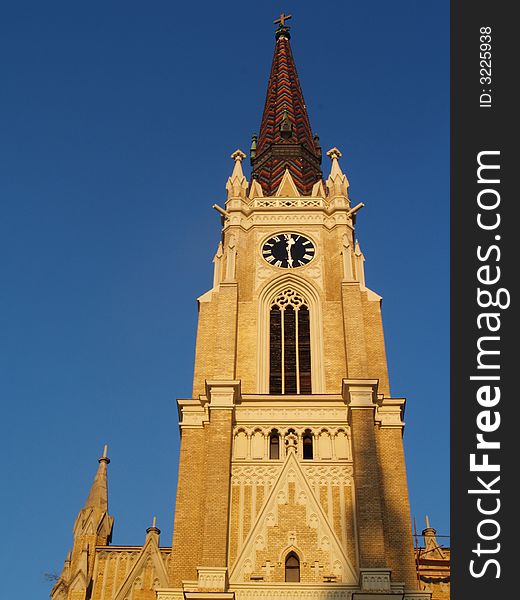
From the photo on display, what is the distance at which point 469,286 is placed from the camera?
63.3 feet

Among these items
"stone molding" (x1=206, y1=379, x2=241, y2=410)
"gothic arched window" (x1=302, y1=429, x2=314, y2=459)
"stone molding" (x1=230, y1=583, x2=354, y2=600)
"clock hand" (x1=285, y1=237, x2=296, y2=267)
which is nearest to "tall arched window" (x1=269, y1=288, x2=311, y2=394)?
"clock hand" (x1=285, y1=237, x2=296, y2=267)

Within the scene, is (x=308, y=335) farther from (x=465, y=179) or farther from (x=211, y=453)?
(x=465, y=179)

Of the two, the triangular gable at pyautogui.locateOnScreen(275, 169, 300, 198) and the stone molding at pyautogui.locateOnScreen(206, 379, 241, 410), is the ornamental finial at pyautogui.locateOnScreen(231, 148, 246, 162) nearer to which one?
the triangular gable at pyautogui.locateOnScreen(275, 169, 300, 198)

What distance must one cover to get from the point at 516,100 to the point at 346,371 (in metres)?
15.4

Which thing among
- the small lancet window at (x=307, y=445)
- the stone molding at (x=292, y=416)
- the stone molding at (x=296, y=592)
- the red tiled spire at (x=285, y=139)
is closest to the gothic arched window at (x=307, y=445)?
the small lancet window at (x=307, y=445)

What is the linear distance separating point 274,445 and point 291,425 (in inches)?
34.0

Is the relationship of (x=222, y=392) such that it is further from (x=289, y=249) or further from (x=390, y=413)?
(x=289, y=249)

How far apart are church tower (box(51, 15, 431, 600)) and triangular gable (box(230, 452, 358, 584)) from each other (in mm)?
40

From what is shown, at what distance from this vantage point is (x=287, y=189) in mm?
42812

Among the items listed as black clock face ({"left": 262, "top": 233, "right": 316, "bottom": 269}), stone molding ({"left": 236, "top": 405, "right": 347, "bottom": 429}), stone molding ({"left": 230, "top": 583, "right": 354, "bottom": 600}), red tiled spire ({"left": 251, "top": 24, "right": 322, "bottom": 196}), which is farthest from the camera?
red tiled spire ({"left": 251, "top": 24, "right": 322, "bottom": 196})

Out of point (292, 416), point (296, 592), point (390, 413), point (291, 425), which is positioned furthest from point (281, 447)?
point (296, 592)

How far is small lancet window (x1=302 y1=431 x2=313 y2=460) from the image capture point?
31484 mm

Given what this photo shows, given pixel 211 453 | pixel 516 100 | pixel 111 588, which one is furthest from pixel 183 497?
pixel 516 100

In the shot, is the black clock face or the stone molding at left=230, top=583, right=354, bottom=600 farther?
the black clock face
